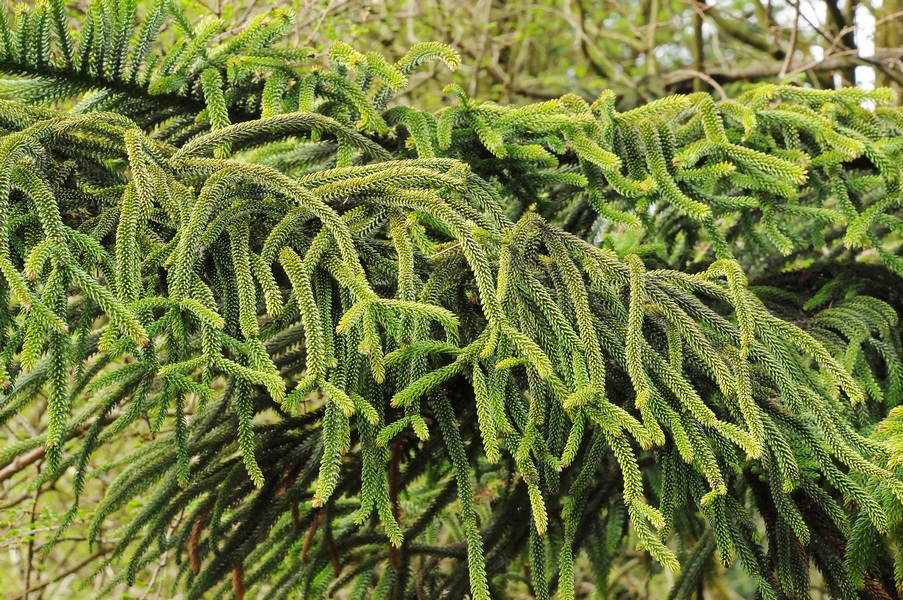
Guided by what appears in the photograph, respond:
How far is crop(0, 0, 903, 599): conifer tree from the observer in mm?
1525

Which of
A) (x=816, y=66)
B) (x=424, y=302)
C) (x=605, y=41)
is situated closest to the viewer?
(x=424, y=302)

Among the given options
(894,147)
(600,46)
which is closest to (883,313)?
(894,147)

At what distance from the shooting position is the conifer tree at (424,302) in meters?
1.53

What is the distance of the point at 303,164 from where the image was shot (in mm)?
2375

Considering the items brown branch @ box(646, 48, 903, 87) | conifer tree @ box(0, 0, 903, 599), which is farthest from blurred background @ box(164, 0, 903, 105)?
conifer tree @ box(0, 0, 903, 599)

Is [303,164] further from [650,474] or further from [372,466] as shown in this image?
[650,474]

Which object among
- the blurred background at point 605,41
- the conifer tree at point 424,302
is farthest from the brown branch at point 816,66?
the conifer tree at point 424,302

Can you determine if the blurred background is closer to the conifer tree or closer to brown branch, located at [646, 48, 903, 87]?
brown branch, located at [646, 48, 903, 87]

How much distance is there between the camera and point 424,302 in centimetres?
164

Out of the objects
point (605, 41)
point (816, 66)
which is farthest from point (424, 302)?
point (605, 41)

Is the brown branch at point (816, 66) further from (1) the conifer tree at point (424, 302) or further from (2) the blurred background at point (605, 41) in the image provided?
(1) the conifer tree at point (424, 302)

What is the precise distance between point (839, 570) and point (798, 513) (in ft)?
0.72

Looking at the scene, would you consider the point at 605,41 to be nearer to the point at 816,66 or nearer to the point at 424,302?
the point at 816,66

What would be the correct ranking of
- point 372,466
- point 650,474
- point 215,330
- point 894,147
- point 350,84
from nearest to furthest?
point 215,330 < point 372,466 < point 350,84 < point 894,147 < point 650,474
